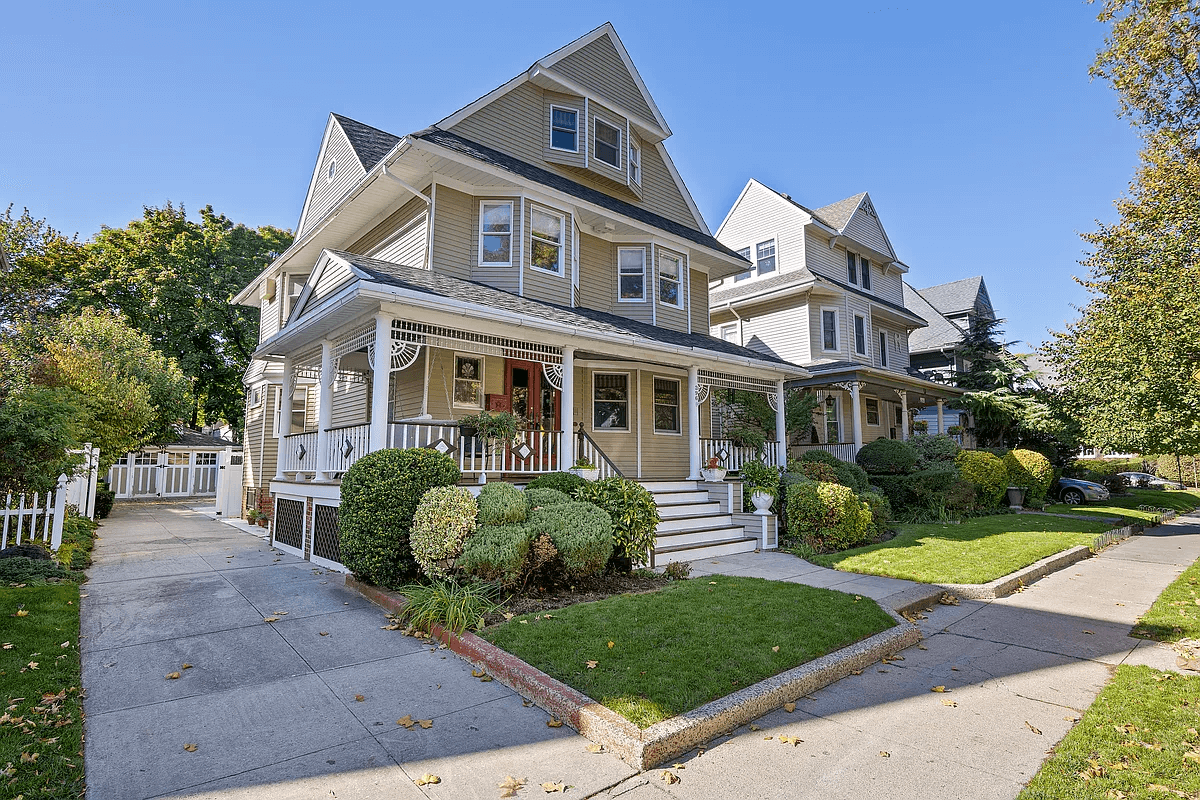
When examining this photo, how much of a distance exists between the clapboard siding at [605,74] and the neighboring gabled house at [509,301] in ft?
0.17

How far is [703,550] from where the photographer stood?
10320 millimetres

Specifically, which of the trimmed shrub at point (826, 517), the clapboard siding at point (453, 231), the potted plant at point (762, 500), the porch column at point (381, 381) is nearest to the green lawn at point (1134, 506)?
the trimmed shrub at point (826, 517)

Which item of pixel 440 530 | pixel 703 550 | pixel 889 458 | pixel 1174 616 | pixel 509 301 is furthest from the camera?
pixel 889 458

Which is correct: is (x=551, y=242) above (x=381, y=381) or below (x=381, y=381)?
above

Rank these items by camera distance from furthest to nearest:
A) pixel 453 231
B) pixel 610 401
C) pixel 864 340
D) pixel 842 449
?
pixel 864 340 → pixel 842 449 → pixel 610 401 → pixel 453 231

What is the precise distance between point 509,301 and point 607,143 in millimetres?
6923

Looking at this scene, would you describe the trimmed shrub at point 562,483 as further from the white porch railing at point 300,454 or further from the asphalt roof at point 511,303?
the white porch railing at point 300,454

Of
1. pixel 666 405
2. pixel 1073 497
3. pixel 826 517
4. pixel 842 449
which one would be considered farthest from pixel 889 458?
pixel 1073 497

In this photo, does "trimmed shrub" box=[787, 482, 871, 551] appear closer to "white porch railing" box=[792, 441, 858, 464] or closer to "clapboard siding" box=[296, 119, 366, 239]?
"white porch railing" box=[792, 441, 858, 464]

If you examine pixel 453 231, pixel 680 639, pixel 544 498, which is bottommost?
pixel 680 639

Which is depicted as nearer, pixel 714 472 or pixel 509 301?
pixel 509 301

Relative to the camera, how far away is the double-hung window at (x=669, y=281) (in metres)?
15.3

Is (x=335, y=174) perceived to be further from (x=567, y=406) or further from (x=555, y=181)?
(x=567, y=406)

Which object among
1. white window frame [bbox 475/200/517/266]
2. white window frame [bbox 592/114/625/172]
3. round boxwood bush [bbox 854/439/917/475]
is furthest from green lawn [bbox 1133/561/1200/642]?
white window frame [bbox 592/114/625/172]
